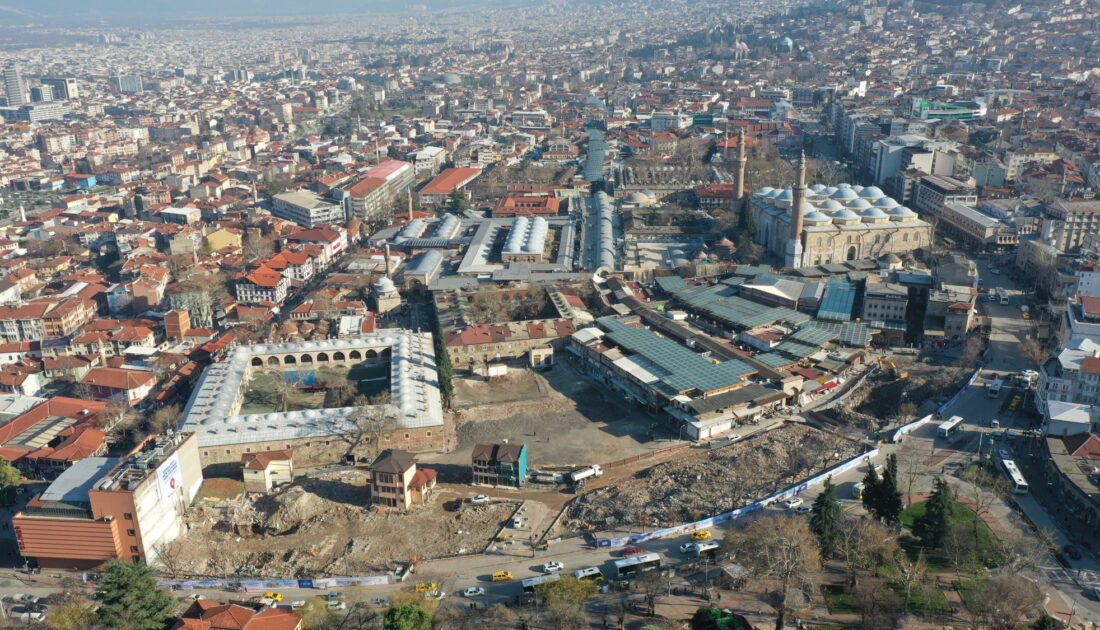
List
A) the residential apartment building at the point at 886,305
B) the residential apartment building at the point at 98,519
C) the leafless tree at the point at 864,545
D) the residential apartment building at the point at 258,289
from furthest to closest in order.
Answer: the residential apartment building at the point at 258,289
the residential apartment building at the point at 886,305
the residential apartment building at the point at 98,519
the leafless tree at the point at 864,545

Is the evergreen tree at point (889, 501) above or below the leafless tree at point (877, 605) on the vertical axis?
above

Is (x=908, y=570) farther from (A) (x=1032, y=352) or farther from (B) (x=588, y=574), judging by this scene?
(A) (x=1032, y=352)

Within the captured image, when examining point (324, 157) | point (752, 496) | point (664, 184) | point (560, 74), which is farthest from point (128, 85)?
point (752, 496)

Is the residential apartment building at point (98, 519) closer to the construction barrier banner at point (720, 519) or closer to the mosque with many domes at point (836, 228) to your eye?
the construction barrier banner at point (720, 519)

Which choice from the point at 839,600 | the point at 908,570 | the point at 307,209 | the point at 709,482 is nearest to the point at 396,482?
the point at 709,482

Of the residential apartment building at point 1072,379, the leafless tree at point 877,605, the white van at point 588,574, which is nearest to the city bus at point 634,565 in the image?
the white van at point 588,574

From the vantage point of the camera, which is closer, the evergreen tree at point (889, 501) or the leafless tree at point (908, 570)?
the leafless tree at point (908, 570)

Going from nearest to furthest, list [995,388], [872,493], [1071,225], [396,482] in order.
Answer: [872,493] < [396,482] < [995,388] < [1071,225]
